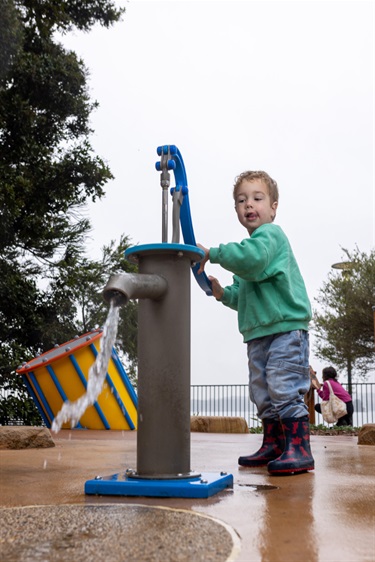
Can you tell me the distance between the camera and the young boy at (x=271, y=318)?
90.5 inches

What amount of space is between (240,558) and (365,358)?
17890 millimetres

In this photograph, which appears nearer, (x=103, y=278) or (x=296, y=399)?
(x=296, y=399)

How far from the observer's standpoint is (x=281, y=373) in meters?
2.39

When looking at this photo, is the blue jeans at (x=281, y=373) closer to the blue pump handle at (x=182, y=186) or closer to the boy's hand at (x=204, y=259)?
the boy's hand at (x=204, y=259)

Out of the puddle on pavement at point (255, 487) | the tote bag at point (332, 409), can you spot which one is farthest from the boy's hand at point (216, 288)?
the tote bag at point (332, 409)

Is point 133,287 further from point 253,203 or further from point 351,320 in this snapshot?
point 351,320

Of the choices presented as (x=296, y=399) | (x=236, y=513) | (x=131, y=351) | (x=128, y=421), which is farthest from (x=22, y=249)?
(x=236, y=513)

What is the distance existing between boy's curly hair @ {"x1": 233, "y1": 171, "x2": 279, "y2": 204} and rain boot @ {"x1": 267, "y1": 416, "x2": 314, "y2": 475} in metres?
0.90

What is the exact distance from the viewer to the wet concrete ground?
109 cm

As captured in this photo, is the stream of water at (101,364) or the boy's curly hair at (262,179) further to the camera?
the boy's curly hair at (262,179)

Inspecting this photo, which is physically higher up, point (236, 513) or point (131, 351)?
point (131, 351)

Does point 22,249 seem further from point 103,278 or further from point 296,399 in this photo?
point 296,399

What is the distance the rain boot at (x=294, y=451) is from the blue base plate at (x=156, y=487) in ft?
1.53

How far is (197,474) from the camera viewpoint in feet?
6.03
